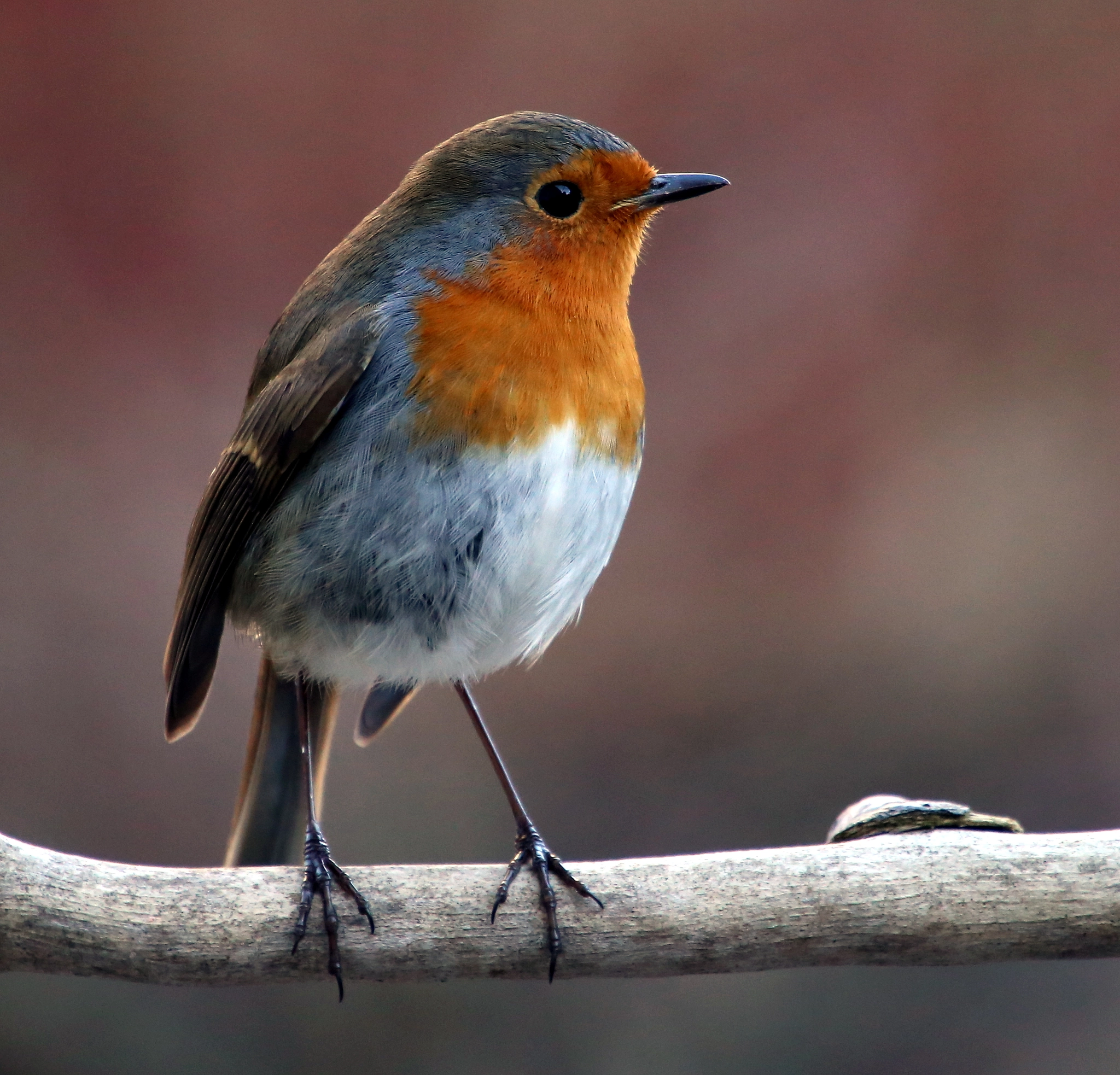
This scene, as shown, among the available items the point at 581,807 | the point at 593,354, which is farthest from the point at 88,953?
the point at 581,807

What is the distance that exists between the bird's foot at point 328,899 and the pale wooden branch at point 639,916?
1 centimetres

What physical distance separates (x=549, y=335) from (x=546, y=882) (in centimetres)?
82

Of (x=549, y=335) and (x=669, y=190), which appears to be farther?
(x=669, y=190)

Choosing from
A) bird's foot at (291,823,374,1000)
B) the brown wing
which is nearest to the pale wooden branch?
bird's foot at (291,823,374,1000)

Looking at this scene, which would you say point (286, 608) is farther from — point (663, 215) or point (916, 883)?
point (663, 215)

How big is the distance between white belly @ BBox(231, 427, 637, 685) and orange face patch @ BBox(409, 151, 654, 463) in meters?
0.05

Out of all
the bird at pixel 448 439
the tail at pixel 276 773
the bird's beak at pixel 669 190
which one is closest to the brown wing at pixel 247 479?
the bird at pixel 448 439

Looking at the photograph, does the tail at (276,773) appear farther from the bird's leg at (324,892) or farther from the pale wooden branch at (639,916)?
the pale wooden branch at (639,916)

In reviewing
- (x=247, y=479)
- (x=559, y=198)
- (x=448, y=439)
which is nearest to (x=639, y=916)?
(x=448, y=439)

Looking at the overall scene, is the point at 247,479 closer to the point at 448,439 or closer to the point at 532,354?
the point at 448,439

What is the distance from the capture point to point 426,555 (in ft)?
5.99

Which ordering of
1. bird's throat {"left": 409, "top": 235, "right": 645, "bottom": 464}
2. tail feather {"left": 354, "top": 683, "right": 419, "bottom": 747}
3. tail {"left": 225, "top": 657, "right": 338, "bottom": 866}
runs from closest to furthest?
1. bird's throat {"left": 409, "top": 235, "right": 645, "bottom": 464}
2. tail {"left": 225, "top": 657, "right": 338, "bottom": 866}
3. tail feather {"left": 354, "top": 683, "right": 419, "bottom": 747}

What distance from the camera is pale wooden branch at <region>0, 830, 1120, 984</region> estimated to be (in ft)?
5.42

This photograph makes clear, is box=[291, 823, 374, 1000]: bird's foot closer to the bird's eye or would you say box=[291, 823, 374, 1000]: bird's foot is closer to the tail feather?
the tail feather
